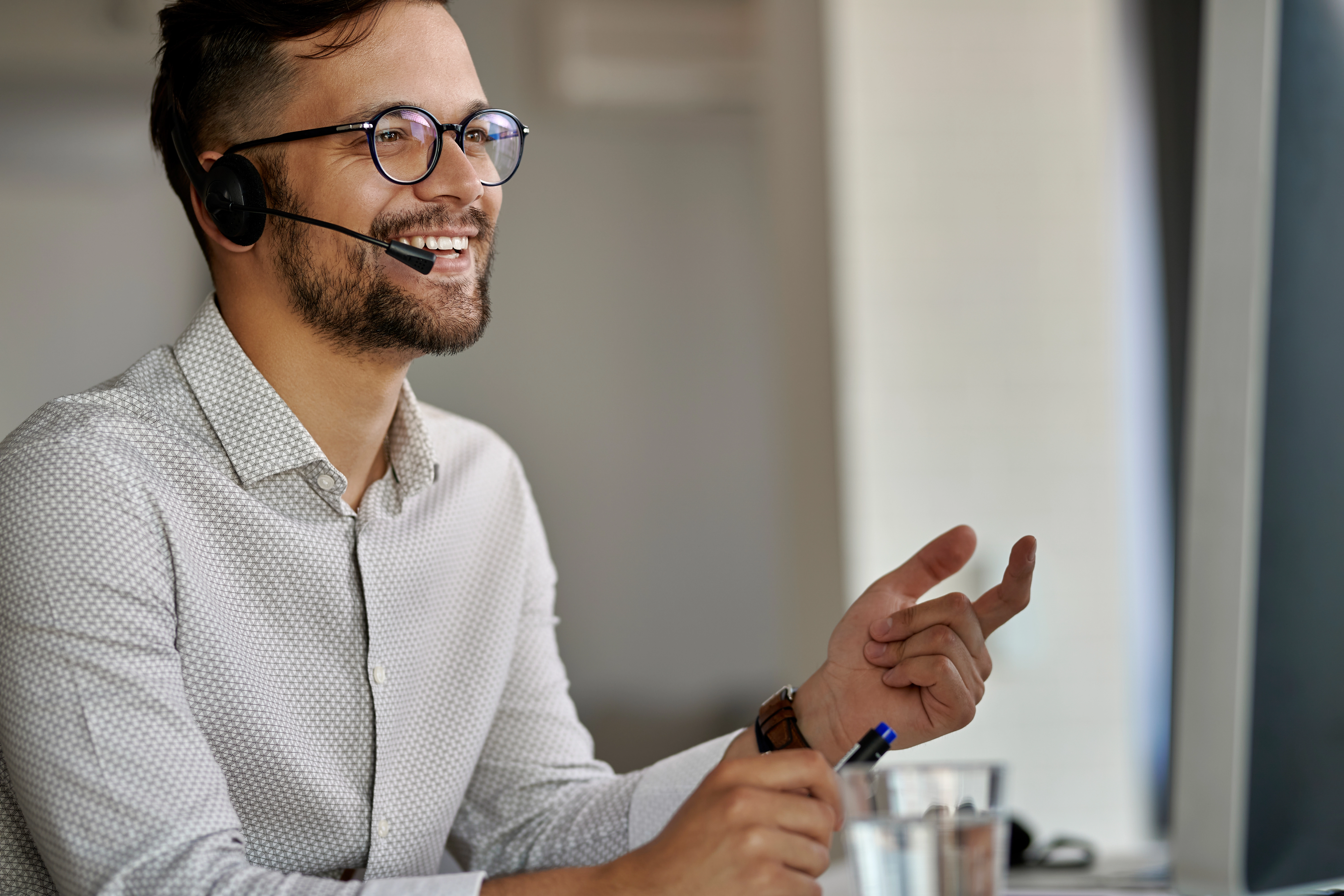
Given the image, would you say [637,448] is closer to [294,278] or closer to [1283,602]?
[294,278]

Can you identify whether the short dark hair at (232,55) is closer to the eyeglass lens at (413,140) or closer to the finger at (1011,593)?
the eyeglass lens at (413,140)

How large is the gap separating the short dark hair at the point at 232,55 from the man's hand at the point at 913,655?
708mm

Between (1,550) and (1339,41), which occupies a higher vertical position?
(1339,41)

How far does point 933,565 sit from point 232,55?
2.68 feet

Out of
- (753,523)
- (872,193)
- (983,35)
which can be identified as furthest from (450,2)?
(983,35)

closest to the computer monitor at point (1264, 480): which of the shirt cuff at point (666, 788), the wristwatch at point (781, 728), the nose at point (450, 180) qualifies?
the wristwatch at point (781, 728)

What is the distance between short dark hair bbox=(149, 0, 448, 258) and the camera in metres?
1.09

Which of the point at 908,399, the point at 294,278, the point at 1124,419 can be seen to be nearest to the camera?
the point at 294,278

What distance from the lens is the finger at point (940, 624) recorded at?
0.90 m

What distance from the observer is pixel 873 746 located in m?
0.73

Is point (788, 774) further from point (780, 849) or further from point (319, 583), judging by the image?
point (319, 583)

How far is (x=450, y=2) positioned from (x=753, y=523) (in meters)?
1.36

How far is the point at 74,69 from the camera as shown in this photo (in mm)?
1812

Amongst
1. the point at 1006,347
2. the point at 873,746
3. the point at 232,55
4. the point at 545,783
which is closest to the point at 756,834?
the point at 873,746
